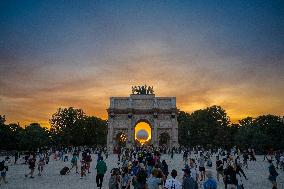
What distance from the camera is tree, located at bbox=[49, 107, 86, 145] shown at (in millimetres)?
80250

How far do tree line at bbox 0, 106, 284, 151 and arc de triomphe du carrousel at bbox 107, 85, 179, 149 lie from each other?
565 inches

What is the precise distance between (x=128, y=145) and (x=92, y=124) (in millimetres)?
37257

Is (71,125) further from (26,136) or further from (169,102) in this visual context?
(169,102)

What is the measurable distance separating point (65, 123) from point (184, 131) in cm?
3586

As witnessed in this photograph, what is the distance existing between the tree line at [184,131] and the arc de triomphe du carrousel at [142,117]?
565 inches

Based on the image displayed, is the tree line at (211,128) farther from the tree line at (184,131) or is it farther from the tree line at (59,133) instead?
the tree line at (59,133)

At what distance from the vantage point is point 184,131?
9162 centimetres

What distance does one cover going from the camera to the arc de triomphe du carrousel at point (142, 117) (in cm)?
6028

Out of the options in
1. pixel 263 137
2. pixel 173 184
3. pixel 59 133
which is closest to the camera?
pixel 173 184

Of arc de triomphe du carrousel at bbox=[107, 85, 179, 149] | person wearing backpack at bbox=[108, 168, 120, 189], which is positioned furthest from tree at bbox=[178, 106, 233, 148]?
person wearing backpack at bbox=[108, 168, 120, 189]

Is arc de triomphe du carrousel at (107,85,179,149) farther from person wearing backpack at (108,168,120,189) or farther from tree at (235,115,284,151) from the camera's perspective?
person wearing backpack at (108,168,120,189)

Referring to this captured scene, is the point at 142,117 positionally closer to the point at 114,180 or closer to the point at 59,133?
the point at 59,133

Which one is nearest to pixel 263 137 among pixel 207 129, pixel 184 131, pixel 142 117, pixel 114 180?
pixel 142 117

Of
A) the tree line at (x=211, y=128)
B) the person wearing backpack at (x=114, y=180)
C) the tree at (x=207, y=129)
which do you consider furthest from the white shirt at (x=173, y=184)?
the tree at (x=207, y=129)
